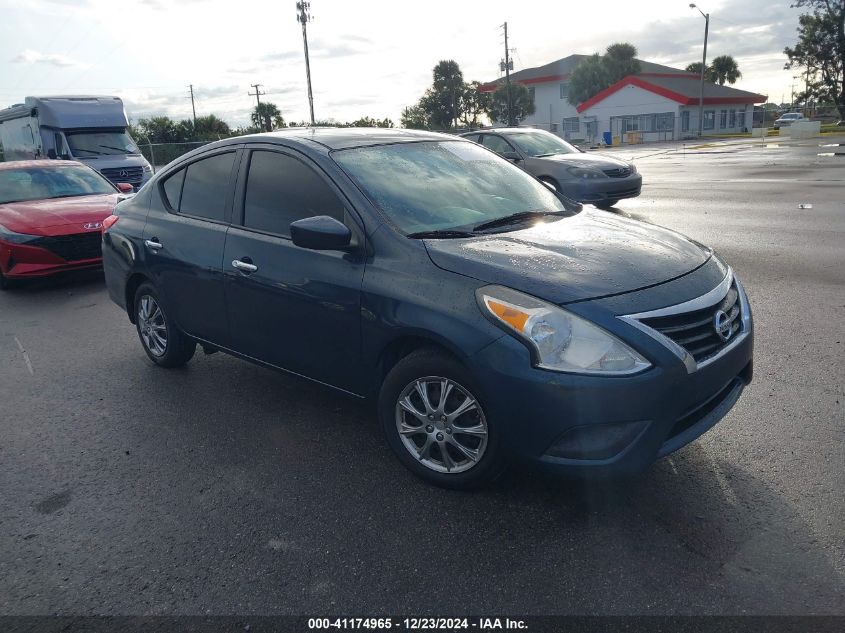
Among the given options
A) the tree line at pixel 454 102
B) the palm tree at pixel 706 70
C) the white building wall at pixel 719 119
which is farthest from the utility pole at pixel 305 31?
the palm tree at pixel 706 70

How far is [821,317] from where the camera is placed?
5695 millimetres

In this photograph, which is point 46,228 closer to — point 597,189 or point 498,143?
point 498,143

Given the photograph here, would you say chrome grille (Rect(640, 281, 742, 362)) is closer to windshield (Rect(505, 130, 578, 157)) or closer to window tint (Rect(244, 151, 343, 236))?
window tint (Rect(244, 151, 343, 236))

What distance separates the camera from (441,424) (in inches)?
127

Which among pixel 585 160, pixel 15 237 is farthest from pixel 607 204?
pixel 15 237

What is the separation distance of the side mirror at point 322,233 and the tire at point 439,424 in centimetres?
68

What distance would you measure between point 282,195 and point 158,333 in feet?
6.28

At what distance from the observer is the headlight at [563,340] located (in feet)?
9.11

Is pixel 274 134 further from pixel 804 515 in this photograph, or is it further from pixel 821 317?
pixel 821 317

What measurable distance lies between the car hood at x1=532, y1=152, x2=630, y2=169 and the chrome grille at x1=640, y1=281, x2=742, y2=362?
31.7 feet

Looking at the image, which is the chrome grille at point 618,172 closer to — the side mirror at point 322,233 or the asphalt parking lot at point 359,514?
the asphalt parking lot at point 359,514

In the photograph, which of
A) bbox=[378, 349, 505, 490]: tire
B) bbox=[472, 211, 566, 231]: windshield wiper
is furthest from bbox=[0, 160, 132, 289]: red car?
bbox=[378, 349, 505, 490]: tire

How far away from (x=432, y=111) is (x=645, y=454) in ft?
203

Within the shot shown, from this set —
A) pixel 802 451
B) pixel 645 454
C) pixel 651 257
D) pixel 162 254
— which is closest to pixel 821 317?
pixel 802 451
